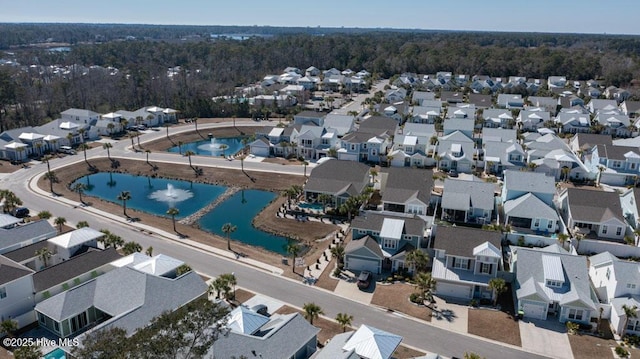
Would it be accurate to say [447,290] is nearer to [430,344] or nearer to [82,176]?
[430,344]

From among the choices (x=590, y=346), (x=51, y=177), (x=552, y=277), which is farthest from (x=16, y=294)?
(x=590, y=346)

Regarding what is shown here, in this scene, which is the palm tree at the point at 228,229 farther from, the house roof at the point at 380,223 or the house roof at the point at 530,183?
the house roof at the point at 530,183

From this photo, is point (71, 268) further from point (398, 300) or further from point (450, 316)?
point (450, 316)

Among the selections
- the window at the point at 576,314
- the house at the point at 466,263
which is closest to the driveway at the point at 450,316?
the house at the point at 466,263

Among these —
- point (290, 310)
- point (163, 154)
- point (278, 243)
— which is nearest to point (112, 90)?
point (163, 154)

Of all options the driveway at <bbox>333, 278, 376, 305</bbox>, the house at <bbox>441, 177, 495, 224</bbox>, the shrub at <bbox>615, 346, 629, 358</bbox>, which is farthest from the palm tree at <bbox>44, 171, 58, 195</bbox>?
the shrub at <bbox>615, 346, 629, 358</bbox>
